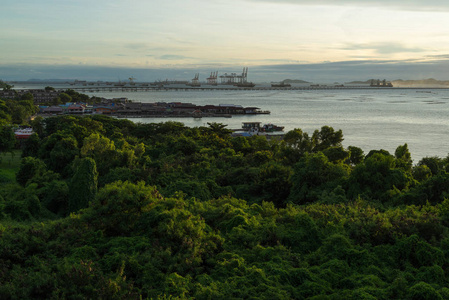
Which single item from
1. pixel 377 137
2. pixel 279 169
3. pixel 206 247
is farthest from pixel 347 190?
pixel 377 137

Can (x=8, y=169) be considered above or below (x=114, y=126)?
below

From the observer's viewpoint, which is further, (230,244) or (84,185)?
(84,185)

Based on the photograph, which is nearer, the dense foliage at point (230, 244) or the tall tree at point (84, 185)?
the dense foliage at point (230, 244)

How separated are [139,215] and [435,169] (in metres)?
16.6

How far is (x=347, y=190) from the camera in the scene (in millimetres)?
15750

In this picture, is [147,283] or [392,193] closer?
[147,283]

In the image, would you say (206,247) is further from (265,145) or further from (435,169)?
(265,145)

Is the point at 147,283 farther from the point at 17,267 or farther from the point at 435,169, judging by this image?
the point at 435,169

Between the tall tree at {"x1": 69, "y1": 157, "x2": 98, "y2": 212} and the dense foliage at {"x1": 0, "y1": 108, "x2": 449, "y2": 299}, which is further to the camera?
the tall tree at {"x1": 69, "y1": 157, "x2": 98, "y2": 212}

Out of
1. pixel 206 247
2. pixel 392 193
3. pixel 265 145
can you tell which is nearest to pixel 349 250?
pixel 206 247

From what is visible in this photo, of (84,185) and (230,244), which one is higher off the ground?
(84,185)

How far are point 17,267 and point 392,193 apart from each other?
41.7 feet

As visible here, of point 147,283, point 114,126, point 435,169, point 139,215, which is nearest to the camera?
point 147,283

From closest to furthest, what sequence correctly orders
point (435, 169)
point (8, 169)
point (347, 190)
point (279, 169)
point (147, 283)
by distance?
point (147, 283), point (347, 190), point (279, 169), point (435, 169), point (8, 169)
